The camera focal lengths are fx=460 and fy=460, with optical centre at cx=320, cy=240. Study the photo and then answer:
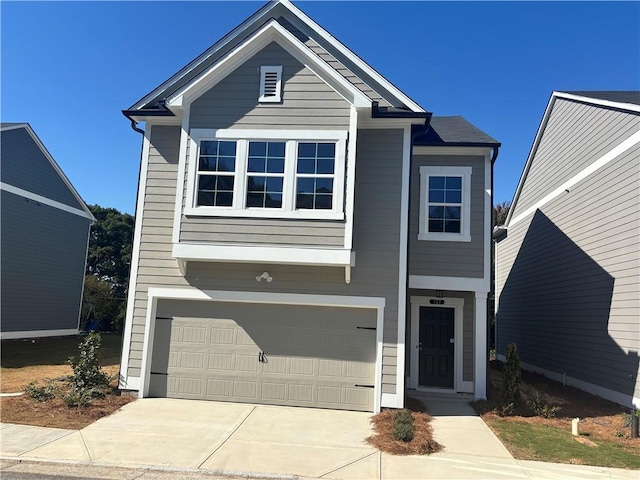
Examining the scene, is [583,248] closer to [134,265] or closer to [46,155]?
[134,265]

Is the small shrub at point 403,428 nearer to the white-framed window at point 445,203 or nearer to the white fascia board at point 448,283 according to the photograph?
the white fascia board at point 448,283

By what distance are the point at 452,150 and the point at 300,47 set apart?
447 centimetres

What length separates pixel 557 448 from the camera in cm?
728

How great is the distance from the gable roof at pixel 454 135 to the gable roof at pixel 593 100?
10.1 feet

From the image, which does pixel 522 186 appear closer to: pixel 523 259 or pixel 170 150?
pixel 523 259

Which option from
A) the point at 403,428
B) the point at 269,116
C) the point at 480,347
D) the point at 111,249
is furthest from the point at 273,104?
the point at 111,249

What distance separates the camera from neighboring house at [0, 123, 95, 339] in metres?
18.1

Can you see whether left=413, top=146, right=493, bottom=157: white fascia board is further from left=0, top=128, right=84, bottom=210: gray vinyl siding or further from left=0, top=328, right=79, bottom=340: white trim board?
left=0, top=328, right=79, bottom=340: white trim board

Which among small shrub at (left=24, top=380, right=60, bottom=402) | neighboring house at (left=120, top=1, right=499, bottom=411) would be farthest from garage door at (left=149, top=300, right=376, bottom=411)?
small shrub at (left=24, top=380, right=60, bottom=402)

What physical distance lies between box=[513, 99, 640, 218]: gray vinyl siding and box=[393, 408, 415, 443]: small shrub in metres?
8.27

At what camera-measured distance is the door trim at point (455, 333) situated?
11445 millimetres

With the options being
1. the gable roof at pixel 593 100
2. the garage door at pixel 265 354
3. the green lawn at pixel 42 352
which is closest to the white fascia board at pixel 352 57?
the garage door at pixel 265 354

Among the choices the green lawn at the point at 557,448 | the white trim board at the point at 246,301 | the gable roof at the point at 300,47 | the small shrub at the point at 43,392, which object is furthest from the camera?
the gable roof at the point at 300,47

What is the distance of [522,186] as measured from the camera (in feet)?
60.2
